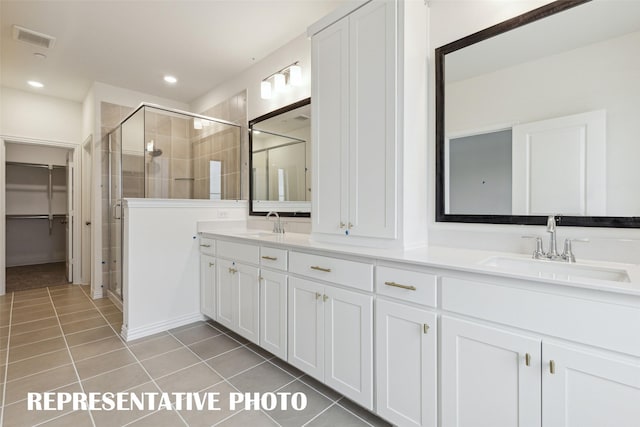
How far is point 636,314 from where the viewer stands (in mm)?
899

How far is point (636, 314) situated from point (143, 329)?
10.4 feet

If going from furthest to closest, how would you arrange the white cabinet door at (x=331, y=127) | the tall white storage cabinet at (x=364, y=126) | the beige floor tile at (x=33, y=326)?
the beige floor tile at (x=33, y=326) < the white cabinet door at (x=331, y=127) < the tall white storage cabinet at (x=364, y=126)

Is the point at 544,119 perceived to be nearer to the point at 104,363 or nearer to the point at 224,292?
the point at 224,292

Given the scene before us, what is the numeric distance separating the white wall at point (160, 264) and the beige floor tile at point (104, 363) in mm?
261

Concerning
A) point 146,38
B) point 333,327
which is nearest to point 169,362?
point 333,327

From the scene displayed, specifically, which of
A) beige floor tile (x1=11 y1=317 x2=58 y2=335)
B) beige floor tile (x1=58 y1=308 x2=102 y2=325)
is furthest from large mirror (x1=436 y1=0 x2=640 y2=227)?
beige floor tile (x1=11 y1=317 x2=58 y2=335)

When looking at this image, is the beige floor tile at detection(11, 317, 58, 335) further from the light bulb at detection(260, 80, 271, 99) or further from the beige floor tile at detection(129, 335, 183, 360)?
the light bulb at detection(260, 80, 271, 99)

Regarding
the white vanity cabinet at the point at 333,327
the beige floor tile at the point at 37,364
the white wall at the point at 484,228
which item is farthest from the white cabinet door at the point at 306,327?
the beige floor tile at the point at 37,364

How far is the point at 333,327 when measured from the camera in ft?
5.58

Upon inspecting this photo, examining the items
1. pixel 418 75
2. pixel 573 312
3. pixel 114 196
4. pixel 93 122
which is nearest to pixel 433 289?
pixel 573 312

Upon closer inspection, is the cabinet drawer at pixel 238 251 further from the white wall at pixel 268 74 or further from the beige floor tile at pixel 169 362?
the white wall at pixel 268 74

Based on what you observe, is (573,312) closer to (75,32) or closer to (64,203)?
(75,32)

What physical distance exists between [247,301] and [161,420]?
891mm

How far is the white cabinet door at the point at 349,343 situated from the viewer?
1542mm
